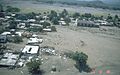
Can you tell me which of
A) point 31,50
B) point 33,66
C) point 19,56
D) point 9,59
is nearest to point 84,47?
point 31,50

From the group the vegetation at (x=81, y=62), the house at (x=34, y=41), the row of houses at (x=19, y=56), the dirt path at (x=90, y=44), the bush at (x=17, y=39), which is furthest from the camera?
the bush at (x=17, y=39)

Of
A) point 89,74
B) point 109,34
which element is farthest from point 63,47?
point 109,34

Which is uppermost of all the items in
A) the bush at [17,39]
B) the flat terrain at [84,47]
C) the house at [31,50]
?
the bush at [17,39]

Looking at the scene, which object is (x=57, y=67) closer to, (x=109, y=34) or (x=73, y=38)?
(x=73, y=38)

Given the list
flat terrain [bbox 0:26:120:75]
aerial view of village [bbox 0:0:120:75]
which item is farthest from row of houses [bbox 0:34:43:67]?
flat terrain [bbox 0:26:120:75]

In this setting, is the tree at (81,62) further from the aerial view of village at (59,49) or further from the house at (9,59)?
the house at (9,59)

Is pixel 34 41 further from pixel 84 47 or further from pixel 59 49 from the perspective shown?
pixel 84 47

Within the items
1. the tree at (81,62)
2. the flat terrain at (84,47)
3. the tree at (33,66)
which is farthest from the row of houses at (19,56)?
the tree at (81,62)

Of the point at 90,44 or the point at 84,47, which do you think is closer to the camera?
the point at 84,47

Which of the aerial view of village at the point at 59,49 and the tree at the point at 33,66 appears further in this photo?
the aerial view of village at the point at 59,49
